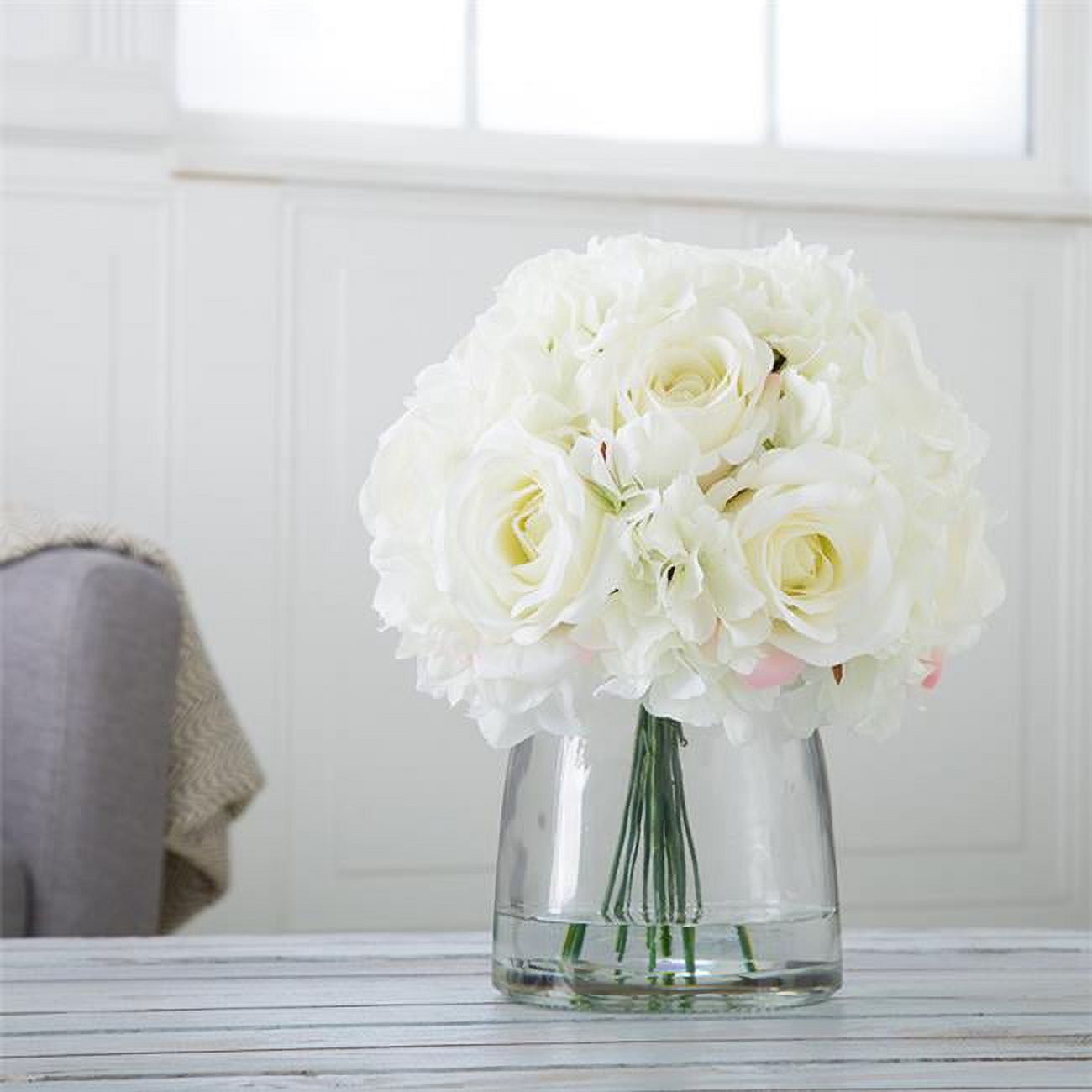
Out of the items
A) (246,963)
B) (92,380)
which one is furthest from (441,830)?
(246,963)

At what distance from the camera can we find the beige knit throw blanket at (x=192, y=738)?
1.94 m

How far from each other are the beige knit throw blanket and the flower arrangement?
1.15 m

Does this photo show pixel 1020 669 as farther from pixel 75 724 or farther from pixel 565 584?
pixel 565 584

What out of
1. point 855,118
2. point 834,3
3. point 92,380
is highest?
point 834,3

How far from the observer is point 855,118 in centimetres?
318

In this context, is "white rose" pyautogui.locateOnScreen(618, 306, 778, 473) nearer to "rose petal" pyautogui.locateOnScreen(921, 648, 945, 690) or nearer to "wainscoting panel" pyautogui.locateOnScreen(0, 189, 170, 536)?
"rose petal" pyautogui.locateOnScreen(921, 648, 945, 690)

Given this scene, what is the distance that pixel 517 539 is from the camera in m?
Result: 0.77

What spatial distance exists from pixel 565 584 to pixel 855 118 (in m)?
2.60

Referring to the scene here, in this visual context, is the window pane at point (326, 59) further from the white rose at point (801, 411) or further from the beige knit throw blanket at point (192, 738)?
the white rose at point (801, 411)

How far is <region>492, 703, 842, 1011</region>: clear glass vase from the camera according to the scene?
0.78 meters

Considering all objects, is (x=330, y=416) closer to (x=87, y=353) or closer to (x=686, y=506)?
(x=87, y=353)

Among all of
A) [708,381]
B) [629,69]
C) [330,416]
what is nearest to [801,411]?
[708,381]

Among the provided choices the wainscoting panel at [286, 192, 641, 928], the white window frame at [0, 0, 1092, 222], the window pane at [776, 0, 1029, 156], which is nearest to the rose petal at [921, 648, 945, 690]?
the wainscoting panel at [286, 192, 641, 928]

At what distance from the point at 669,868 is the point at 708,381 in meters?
0.21
